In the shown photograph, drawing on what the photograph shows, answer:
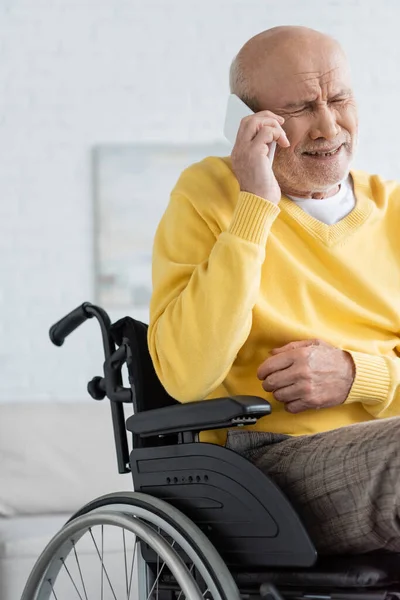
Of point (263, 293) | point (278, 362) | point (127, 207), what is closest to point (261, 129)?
point (263, 293)

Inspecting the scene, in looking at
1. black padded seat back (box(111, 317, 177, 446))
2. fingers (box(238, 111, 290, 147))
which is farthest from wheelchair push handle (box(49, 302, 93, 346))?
fingers (box(238, 111, 290, 147))

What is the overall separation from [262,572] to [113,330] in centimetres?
54

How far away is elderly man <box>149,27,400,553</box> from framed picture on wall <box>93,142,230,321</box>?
275 centimetres

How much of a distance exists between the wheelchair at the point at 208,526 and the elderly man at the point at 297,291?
6 centimetres

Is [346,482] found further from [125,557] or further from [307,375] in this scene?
[125,557]

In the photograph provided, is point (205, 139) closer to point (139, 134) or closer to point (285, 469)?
point (139, 134)

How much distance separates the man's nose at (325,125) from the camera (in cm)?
155

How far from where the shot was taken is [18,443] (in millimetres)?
3053

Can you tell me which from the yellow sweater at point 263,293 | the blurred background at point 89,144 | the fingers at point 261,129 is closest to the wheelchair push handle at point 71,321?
the yellow sweater at point 263,293

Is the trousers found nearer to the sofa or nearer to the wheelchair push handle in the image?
the wheelchair push handle

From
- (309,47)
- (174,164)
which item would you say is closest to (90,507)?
(309,47)

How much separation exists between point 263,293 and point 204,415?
0.29 metres

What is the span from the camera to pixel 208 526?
51.5 inches

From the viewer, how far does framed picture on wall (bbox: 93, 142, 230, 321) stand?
4.41m
